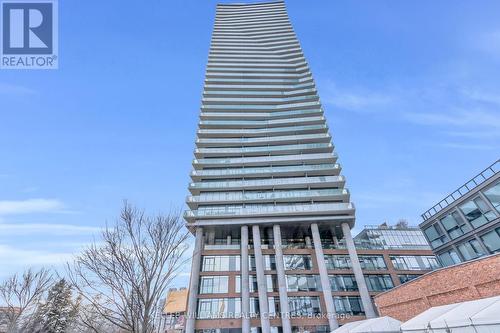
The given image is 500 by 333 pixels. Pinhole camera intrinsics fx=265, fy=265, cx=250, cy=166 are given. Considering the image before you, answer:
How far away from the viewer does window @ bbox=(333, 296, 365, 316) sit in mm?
38656

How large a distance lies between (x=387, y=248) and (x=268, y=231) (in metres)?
21.3

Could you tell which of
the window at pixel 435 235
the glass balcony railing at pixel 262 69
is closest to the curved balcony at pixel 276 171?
the window at pixel 435 235

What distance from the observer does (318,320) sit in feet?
124

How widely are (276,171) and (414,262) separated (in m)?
28.5

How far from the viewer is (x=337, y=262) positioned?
44531 mm

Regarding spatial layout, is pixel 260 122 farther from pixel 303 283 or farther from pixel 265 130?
pixel 303 283

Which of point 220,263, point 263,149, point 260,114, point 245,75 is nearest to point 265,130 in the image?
point 260,114

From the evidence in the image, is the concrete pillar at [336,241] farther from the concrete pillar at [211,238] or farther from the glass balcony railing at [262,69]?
the glass balcony railing at [262,69]

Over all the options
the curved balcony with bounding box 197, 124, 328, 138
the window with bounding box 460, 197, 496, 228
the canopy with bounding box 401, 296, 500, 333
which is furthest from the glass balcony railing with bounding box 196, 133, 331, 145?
the canopy with bounding box 401, 296, 500, 333

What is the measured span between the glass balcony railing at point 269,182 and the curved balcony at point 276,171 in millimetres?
1824

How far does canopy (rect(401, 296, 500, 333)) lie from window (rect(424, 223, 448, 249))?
2253cm

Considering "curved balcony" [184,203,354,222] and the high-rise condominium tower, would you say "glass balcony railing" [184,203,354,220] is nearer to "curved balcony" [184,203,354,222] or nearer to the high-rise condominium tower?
"curved balcony" [184,203,354,222]

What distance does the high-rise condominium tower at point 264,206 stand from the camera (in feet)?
128

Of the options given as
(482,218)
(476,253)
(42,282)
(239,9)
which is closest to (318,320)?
(476,253)
